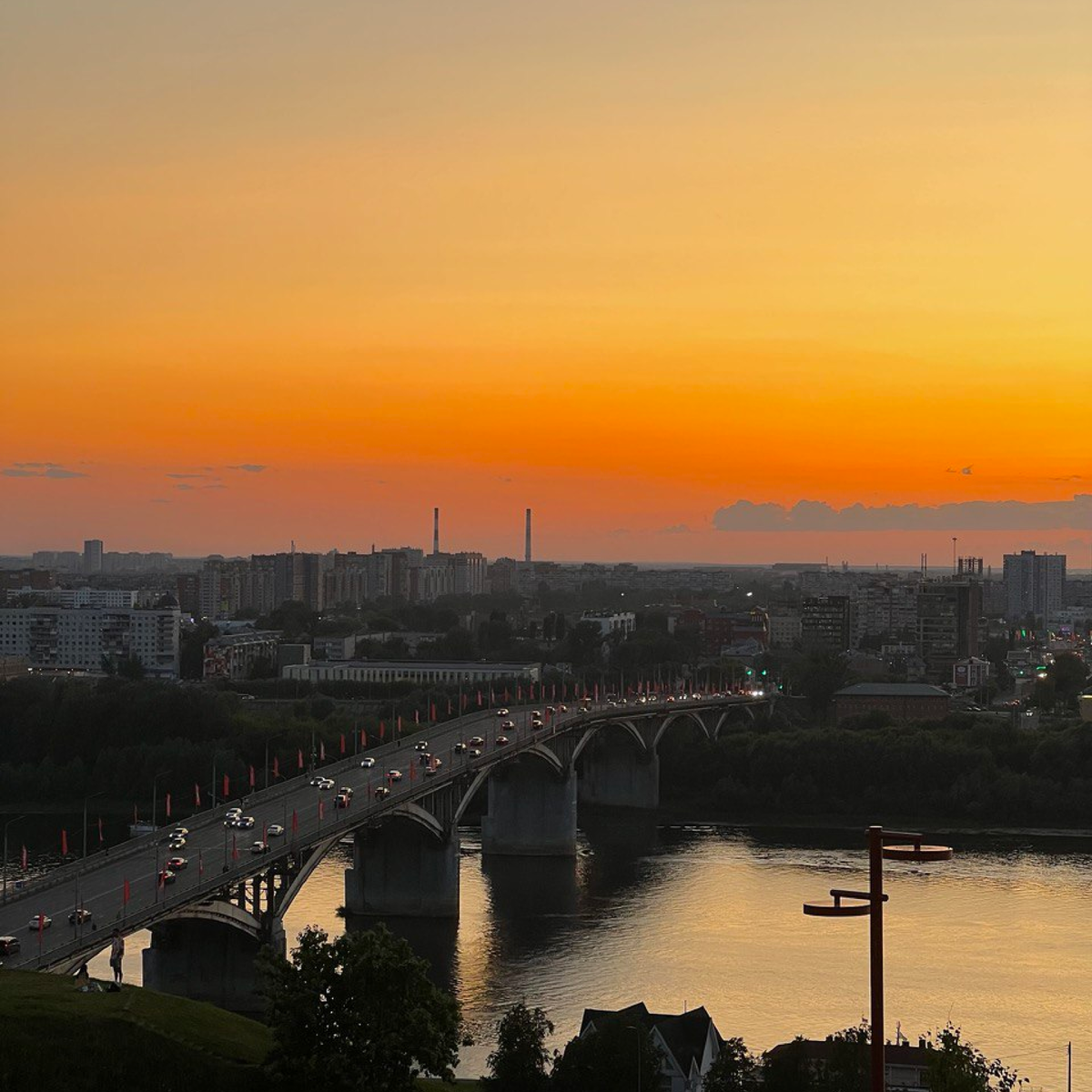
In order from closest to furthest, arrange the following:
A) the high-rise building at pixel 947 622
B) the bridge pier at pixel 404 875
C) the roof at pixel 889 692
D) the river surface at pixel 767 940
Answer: the river surface at pixel 767 940 < the bridge pier at pixel 404 875 < the roof at pixel 889 692 < the high-rise building at pixel 947 622

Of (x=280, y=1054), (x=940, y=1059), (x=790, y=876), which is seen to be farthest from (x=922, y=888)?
(x=280, y=1054)

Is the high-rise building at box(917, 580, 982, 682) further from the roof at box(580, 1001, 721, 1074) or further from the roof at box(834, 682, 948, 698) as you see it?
the roof at box(580, 1001, 721, 1074)

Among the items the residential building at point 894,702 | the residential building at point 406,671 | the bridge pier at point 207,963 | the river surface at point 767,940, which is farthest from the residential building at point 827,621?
the bridge pier at point 207,963

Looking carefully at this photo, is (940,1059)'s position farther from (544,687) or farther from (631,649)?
(631,649)

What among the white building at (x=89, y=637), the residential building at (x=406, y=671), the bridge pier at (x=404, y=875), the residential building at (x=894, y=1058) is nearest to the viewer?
the residential building at (x=894, y=1058)

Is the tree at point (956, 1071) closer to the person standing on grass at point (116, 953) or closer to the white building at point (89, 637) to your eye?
the person standing on grass at point (116, 953)
